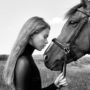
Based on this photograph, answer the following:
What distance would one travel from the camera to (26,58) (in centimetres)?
282

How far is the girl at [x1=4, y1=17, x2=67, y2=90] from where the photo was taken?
9.08 feet

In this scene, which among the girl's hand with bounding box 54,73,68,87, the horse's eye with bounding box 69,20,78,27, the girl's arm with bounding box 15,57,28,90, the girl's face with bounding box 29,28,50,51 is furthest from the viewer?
the horse's eye with bounding box 69,20,78,27

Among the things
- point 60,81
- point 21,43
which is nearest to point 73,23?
point 60,81

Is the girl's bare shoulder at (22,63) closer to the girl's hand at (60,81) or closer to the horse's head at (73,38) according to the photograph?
the girl's hand at (60,81)

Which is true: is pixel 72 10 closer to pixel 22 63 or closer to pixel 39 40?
pixel 39 40

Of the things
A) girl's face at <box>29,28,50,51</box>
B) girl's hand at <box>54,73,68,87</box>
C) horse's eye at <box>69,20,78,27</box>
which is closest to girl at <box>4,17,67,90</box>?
girl's face at <box>29,28,50,51</box>

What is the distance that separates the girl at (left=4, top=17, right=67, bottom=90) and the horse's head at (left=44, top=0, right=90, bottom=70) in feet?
5.90

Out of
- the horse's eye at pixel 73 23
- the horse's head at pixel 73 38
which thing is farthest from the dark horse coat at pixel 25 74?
the horse's eye at pixel 73 23

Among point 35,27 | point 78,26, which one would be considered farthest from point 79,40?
point 35,27

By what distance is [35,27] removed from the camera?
2.93m

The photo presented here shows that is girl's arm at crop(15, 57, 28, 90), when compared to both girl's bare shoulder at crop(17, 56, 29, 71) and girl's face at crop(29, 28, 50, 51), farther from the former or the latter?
girl's face at crop(29, 28, 50, 51)

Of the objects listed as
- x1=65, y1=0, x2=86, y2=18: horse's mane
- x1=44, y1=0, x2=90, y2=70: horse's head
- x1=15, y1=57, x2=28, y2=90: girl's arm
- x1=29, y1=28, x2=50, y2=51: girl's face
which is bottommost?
x1=44, y1=0, x2=90, y2=70: horse's head

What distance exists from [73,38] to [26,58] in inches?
83.6

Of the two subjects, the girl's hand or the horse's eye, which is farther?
the horse's eye
